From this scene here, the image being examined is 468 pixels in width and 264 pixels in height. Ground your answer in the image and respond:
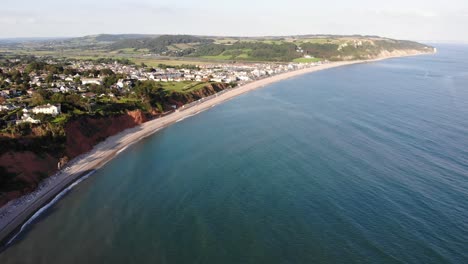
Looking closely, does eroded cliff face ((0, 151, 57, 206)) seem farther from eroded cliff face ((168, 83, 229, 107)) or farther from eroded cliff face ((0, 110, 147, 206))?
eroded cliff face ((168, 83, 229, 107))

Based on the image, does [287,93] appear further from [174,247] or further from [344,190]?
[174,247]

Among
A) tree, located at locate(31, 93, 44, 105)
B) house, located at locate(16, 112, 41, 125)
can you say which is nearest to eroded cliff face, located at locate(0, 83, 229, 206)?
house, located at locate(16, 112, 41, 125)

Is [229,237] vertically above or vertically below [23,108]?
below

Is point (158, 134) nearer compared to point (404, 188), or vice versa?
point (404, 188)

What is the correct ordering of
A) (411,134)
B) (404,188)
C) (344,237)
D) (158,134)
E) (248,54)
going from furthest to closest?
(248,54) → (158,134) → (411,134) → (404,188) → (344,237)

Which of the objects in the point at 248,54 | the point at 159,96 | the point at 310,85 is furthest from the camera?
the point at 248,54

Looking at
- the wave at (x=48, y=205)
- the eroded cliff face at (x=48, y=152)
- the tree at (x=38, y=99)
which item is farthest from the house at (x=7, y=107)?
the wave at (x=48, y=205)

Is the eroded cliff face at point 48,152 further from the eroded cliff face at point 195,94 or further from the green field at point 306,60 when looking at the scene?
the green field at point 306,60

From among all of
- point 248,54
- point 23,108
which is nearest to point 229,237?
point 23,108
